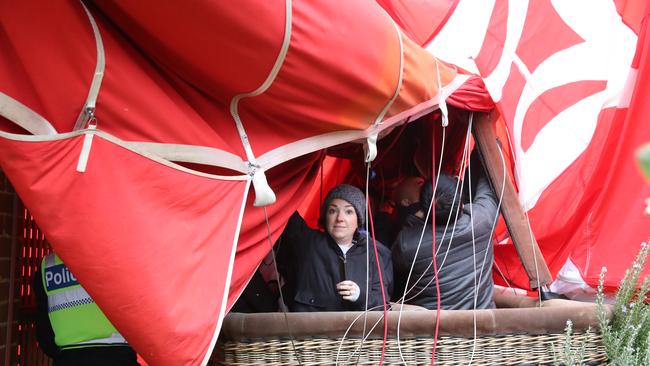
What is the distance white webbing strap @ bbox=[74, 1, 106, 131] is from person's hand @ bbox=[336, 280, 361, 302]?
4.38 ft

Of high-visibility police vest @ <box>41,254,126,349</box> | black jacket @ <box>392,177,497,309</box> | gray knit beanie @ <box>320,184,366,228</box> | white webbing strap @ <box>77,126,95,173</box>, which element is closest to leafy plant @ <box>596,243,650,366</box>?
black jacket @ <box>392,177,497,309</box>

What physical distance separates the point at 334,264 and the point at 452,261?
584 mm

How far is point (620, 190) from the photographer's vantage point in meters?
3.60

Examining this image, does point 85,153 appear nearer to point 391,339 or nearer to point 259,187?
point 259,187

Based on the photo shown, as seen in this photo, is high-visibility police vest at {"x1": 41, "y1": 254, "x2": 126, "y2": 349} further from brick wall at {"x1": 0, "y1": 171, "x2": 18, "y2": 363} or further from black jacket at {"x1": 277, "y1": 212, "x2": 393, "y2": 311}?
black jacket at {"x1": 277, "y1": 212, "x2": 393, "y2": 311}

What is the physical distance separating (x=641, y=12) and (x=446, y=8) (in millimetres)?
1107

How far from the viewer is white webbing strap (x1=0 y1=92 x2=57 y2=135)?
186 centimetres

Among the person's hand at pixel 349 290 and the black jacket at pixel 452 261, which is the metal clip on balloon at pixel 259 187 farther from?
the black jacket at pixel 452 261

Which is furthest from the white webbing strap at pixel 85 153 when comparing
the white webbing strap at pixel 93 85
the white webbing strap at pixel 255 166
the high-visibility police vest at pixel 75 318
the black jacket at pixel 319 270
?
the black jacket at pixel 319 270

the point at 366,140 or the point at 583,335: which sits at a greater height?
the point at 366,140

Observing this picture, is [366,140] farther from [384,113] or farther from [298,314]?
[298,314]

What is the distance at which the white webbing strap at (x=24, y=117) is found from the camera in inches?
73.4

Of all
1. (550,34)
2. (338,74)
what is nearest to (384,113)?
(338,74)

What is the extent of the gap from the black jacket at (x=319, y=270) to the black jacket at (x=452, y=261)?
0.22 metres
